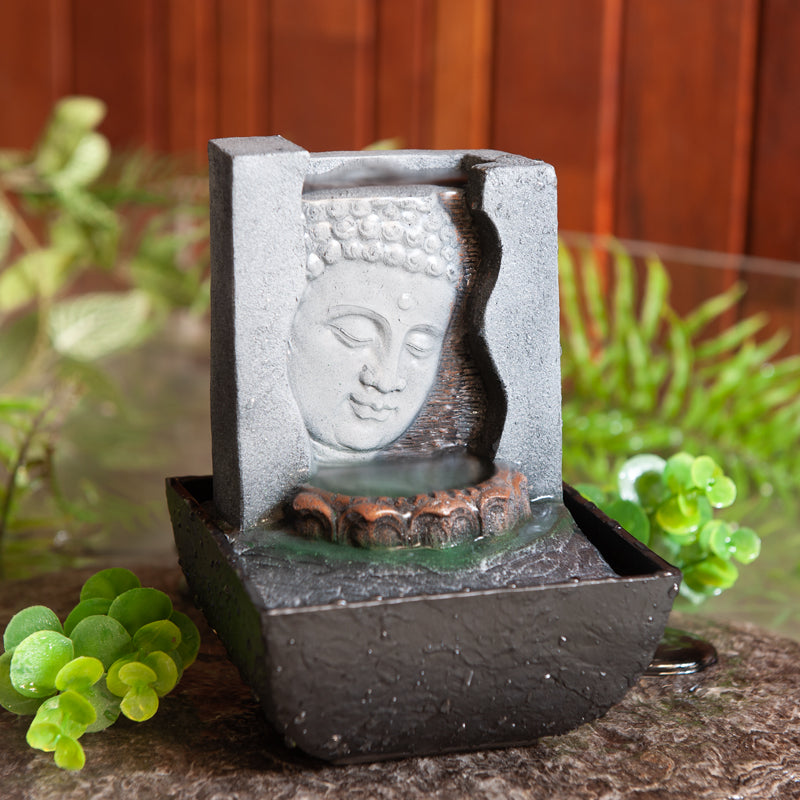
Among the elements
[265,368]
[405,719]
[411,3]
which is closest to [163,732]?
[405,719]

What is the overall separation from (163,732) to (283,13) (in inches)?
89.0

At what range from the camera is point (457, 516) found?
100 cm

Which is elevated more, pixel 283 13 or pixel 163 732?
pixel 283 13

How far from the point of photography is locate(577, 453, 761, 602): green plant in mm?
1192

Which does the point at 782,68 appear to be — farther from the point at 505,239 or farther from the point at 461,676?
the point at 461,676

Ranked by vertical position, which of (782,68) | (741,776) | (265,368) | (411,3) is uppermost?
(411,3)

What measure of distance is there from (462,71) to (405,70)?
194 millimetres

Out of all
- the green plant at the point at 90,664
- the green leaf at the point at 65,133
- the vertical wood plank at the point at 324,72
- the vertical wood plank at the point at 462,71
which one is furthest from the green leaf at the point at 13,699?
the vertical wood plank at the point at 324,72

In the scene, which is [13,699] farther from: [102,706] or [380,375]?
[380,375]

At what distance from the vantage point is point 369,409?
109 centimetres

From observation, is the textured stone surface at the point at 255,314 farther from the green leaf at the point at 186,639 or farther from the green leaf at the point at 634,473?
the green leaf at the point at 634,473

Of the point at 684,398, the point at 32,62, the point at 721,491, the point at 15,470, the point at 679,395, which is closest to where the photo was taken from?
the point at 721,491

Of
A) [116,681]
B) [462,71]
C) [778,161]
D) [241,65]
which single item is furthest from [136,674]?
[241,65]

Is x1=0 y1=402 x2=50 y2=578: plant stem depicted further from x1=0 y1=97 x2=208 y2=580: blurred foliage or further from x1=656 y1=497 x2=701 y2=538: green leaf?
x1=656 y1=497 x2=701 y2=538: green leaf
